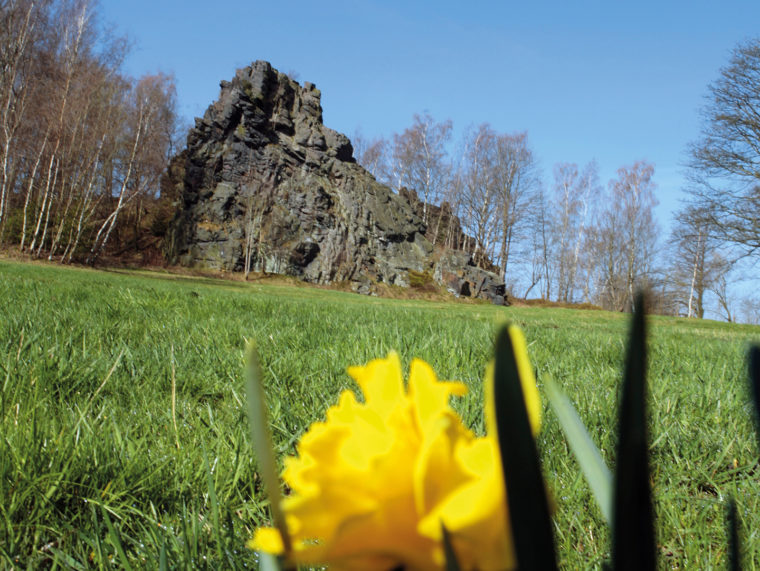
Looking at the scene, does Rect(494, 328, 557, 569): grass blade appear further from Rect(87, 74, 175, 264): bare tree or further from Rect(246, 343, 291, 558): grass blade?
Rect(87, 74, 175, 264): bare tree

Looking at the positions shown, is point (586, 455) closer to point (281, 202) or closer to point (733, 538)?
point (733, 538)

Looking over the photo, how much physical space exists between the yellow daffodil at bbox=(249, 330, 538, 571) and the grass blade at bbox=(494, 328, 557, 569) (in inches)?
0.5

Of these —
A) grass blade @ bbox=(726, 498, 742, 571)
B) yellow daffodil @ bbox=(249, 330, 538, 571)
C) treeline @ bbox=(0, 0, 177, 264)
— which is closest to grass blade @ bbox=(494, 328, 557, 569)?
yellow daffodil @ bbox=(249, 330, 538, 571)

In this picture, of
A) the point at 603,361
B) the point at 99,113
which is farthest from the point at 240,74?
the point at 603,361

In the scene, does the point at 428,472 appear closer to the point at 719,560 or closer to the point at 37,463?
the point at 719,560

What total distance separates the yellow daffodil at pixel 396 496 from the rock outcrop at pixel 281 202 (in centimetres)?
2273

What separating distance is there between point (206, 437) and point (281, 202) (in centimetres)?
2417

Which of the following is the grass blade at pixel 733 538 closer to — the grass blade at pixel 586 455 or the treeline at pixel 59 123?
the grass blade at pixel 586 455

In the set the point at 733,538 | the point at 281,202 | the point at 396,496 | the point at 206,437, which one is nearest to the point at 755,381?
the point at 733,538

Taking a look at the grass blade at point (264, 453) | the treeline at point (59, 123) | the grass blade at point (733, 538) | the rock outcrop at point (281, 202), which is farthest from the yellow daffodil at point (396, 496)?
the rock outcrop at point (281, 202)

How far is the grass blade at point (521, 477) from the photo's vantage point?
Answer: 164 mm

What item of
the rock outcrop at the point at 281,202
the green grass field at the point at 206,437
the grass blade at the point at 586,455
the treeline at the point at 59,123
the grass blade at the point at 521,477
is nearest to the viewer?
the grass blade at the point at 521,477

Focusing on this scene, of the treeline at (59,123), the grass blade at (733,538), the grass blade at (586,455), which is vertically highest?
the treeline at (59,123)

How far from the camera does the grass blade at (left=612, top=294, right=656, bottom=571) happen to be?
6.5 inches
